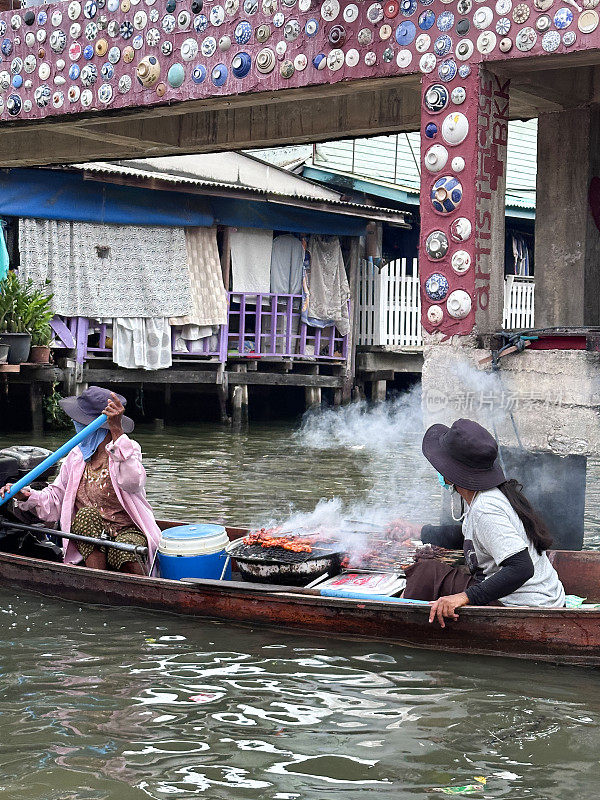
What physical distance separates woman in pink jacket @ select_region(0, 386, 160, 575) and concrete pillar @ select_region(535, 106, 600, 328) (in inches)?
141

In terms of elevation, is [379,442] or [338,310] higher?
[338,310]

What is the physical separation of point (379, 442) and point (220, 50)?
10.4 m

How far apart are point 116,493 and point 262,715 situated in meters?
2.32

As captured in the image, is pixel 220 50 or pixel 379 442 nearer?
pixel 220 50

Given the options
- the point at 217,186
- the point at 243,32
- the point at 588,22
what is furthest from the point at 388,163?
the point at 588,22

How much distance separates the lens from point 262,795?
13.7 ft

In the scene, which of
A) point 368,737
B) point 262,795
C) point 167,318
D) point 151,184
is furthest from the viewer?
point 167,318

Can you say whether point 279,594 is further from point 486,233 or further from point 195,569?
point 486,233

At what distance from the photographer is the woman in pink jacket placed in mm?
6812

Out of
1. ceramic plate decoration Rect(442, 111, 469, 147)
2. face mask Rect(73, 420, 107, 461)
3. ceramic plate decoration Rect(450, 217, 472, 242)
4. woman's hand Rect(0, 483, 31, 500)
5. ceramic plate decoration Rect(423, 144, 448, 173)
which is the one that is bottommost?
woman's hand Rect(0, 483, 31, 500)

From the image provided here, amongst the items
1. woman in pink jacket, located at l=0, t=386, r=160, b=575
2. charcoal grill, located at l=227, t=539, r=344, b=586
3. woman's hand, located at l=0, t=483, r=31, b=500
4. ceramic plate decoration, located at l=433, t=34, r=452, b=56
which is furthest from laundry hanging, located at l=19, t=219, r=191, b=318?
charcoal grill, located at l=227, t=539, r=344, b=586

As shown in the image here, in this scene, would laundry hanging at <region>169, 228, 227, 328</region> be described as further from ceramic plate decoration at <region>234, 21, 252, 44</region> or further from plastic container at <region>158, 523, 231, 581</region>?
plastic container at <region>158, 523, 231, 581</region>

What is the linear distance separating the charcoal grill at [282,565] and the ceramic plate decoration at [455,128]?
9.37 feet

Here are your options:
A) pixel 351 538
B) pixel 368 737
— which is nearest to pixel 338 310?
pixel 351 538
